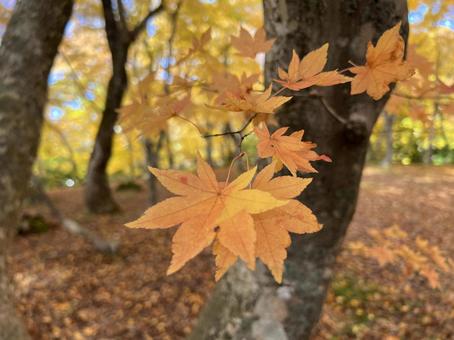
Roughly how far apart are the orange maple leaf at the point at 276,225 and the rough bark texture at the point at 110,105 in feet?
10.9

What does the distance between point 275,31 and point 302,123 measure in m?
0.40

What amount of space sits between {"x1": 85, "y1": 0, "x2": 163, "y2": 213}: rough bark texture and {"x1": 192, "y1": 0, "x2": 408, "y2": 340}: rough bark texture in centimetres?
267

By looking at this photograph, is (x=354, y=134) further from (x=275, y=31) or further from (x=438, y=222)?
(x=438, y=222)

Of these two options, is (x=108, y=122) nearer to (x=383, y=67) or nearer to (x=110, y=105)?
(x=110, y=105)

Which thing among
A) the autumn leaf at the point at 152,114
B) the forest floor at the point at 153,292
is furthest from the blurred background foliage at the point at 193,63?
the forest floor at the point at 153,292

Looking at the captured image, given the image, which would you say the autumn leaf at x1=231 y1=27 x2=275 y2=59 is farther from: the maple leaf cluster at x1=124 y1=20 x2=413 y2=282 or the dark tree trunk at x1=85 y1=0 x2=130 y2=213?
the dark tree trunk at x1=85 y1=0 x2=130 y2=213

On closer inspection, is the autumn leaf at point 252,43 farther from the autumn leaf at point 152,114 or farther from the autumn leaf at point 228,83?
the autumn leaf at point 152,114

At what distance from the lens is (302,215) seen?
0.72m

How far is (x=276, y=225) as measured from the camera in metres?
0.69

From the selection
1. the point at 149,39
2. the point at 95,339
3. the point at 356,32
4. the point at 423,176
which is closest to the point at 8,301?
the point at 95,339


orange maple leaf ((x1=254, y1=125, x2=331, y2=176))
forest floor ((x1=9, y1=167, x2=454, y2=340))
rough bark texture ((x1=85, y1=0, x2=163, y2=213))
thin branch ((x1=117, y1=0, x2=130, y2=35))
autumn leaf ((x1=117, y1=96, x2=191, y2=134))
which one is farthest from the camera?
rough bark texture ((x1=85, y1=0, x2=163, y2=213))

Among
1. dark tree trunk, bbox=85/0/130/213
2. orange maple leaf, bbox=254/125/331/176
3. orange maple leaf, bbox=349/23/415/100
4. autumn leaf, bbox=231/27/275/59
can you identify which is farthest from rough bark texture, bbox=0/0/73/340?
dark tree trunk, bbox=85/0/130/213

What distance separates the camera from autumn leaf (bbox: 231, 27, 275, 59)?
1.23 m

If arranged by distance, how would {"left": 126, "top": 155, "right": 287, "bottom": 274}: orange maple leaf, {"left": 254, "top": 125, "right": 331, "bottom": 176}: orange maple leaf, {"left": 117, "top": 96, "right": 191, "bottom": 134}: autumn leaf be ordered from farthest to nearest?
{"left": 117, "top": 96, "right": 191, "bottom": 134}: autumn leaf
{"left": 254, "top": 125, "right": 331, "bottom": 176}: orange maple leaf
{"left": 126, "top": 155, "right": 287, "bottom": 274}: orange maple leaf
